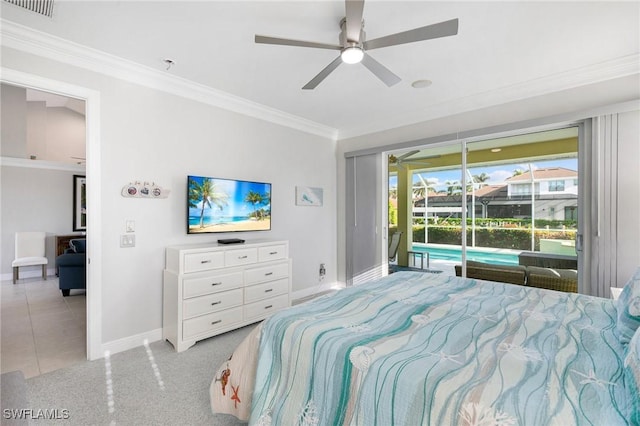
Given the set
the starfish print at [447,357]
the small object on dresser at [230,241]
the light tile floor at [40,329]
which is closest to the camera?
the starfish print at [447,357]

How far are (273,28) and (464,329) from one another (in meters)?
2.39

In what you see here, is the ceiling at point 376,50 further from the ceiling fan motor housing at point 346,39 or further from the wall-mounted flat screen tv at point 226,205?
the wall-mounted flat screen tv at point 226,205

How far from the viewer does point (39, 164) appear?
5770 millimetres

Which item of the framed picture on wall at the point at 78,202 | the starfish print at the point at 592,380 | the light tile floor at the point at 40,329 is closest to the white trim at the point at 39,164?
the framed picture on wall at the point at 78,202

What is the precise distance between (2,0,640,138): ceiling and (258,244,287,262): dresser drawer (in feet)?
5.97

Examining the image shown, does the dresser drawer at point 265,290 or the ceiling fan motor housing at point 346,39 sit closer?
the ceiling fan motor housing at point 346,39

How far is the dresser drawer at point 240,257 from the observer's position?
10.1 ft

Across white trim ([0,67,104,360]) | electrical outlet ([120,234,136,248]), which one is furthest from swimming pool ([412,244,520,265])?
white trim ([0,67,104,360])

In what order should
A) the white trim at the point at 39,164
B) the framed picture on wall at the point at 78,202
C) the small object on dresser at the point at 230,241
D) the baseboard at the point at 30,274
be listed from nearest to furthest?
the small object on dresser at the point at 230,241 → the baseboard at the point at 30,274 → the white trim at the point at 39,164 → the framed picture on wall at the point at 78,202

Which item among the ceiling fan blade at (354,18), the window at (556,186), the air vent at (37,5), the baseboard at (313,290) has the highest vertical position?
the air vent at (37,5)

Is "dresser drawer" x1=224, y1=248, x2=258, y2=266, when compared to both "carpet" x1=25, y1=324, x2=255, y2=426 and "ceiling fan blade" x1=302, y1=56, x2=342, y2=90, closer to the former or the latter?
"carpet" x1=25, y1=324, x2=255, y2=426

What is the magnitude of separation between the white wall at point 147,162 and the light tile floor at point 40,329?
464mm

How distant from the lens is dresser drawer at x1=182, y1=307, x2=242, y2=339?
8.97ft

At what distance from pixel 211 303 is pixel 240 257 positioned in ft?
1.80
